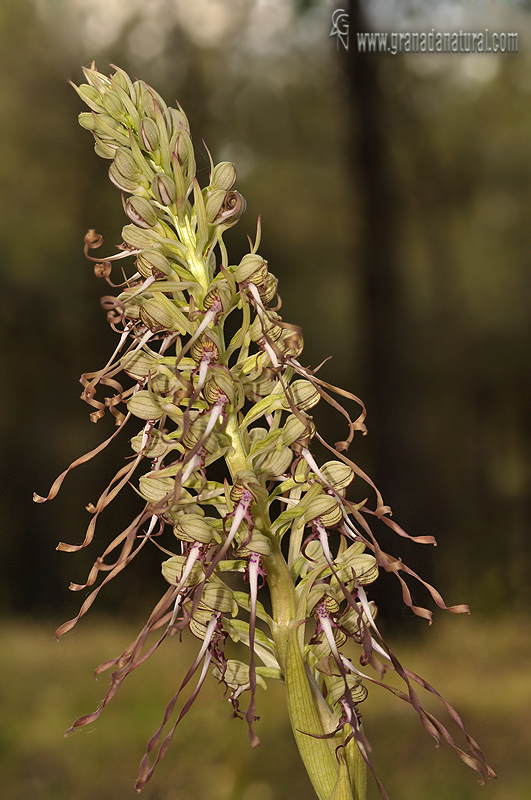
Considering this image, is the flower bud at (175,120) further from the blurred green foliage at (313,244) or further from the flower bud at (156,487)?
the blurred green foliage at (313,244)

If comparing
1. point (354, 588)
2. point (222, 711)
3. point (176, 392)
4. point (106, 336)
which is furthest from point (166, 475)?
point (106, 336)

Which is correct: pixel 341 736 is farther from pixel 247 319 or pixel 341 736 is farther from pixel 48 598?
pixel 48 598

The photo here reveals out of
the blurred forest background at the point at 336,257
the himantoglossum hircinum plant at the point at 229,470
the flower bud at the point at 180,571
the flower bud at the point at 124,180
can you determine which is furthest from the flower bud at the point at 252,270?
the blurred forest background at the point at 336,257

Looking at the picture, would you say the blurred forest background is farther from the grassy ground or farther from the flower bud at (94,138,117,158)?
the flower bud at (94,138,117,158)

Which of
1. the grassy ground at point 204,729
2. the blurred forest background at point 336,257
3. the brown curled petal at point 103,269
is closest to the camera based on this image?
the brown curled petal at point 103,269

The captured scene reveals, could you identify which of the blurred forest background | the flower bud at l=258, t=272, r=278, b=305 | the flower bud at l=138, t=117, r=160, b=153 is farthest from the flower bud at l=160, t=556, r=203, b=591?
the blurred forest background

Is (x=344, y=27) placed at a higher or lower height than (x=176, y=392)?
higher
